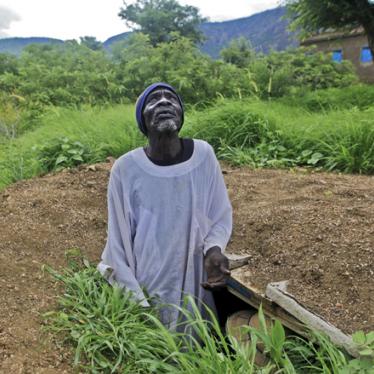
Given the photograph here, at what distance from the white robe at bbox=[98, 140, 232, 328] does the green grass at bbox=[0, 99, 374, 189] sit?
2.29 meters

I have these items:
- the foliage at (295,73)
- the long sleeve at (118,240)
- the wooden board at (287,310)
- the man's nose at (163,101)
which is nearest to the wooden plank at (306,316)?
the wooden board at (287,310)

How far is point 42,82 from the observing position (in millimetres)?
9773

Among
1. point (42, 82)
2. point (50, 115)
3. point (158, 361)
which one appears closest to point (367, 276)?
point (158, 361)

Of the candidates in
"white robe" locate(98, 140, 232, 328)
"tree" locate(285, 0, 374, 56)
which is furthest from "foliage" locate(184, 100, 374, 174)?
"tree" locate(285, 0, 374, 56)

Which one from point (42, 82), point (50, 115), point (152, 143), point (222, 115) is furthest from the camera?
point (42, 82)

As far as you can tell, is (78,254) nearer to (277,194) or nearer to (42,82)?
(277,194)

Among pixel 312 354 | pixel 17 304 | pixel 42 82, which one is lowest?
pixel 312 354

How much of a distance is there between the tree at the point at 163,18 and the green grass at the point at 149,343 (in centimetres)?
2556

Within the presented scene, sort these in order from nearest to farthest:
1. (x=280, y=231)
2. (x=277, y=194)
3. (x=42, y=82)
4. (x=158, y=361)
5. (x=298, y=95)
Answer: (x=158, y=361) → (x=280, y=231) → (x=277, y=194) → (x=298, y=95) → (x=42, y=82)

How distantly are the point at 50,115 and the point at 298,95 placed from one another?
13.3 feet

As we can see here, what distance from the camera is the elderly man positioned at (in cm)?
272

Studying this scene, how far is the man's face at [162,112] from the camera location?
8.79 ft

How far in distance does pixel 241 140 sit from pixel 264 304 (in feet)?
10.3

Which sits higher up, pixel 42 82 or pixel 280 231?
pixel 42 82
